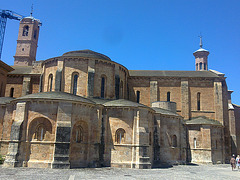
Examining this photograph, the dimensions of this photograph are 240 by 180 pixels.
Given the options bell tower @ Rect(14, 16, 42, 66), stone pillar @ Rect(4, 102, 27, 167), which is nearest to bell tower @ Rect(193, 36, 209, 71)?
bell tower @ Rect(14, 16, 42, 66)

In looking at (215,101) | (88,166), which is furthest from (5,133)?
(215,101)

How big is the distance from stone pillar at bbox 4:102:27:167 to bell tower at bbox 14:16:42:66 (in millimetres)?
37803

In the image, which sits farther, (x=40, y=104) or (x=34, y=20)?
(x=34, y=20)

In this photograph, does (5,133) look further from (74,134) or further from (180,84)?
(180,84)

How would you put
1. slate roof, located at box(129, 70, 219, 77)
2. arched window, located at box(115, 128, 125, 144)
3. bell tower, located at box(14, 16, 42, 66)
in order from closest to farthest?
arched window, located at box(115, 128, 125, 144)
slate roof, located at box(129, 70, 219, 77)
bell tower, located at box(14, 16, 42, 66)

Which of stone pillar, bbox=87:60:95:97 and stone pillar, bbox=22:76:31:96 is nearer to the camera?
stone pillar, bbox=87:60:95:97

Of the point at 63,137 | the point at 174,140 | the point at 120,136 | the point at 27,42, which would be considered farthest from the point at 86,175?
the point at 27,42

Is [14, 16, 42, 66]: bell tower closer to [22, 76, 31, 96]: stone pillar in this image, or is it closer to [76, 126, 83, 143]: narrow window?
[22, 76, 31, 96]: stone pillar

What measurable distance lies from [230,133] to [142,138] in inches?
780

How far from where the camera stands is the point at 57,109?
20.3 meters

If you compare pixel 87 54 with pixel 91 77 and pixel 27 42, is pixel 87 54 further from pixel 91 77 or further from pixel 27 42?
pixel 27 42

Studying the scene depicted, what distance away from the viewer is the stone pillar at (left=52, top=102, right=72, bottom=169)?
750 inches

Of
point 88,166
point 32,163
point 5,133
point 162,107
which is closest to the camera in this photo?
point 32,163

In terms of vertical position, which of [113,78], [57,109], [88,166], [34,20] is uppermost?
[34,20]
